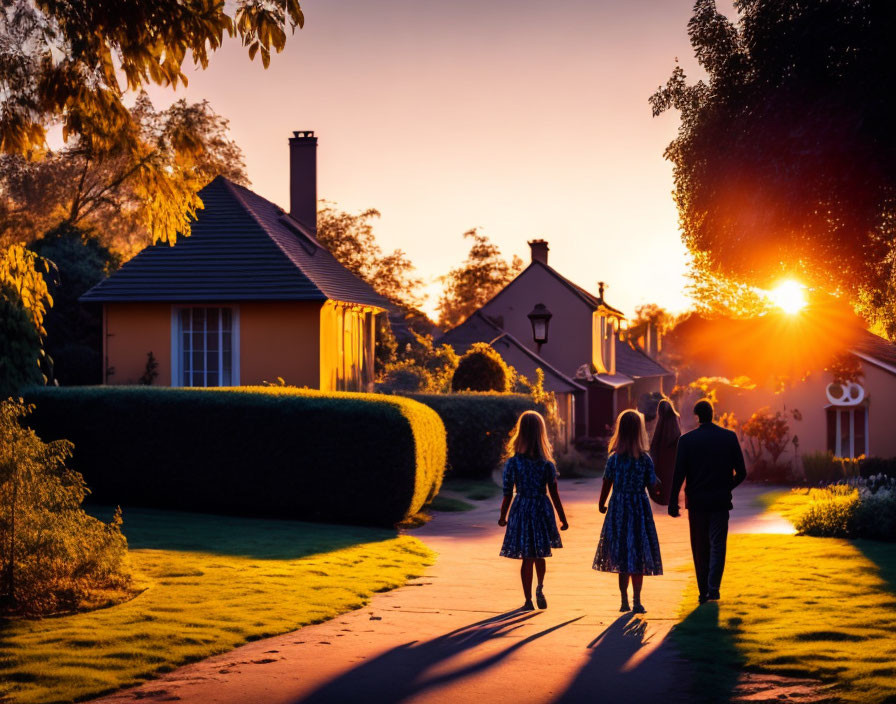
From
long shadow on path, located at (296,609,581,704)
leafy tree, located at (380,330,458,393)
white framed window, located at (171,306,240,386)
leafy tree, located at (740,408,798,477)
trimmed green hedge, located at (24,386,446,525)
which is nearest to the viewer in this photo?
long shadow on path, located at (296,609,581,704)

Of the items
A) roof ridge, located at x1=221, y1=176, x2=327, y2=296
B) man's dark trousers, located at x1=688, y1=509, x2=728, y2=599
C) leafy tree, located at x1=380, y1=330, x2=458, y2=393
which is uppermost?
roof ridge, located at x1=221, y1=176, x2=327, y2=296

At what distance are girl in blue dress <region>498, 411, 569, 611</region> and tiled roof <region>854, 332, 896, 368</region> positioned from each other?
26.7 m

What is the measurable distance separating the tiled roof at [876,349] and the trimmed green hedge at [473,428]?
42.9ft

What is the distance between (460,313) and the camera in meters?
93.2

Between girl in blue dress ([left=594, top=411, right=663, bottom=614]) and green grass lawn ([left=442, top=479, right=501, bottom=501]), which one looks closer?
girl in blue dress ([left=594, top=411, right=663, bottom=614])

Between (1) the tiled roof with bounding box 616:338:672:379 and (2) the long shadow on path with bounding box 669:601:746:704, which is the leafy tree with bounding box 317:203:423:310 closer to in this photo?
(1) the tiled roof with bounding box 616:338:672:379

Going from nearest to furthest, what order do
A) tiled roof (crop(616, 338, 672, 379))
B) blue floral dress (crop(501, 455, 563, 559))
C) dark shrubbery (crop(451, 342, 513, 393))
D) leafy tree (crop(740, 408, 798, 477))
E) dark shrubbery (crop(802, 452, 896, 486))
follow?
blue floral dress (crop(501, 455, 563, 559)) < dark shrubbery (crop(802, 452, 896, 486)) < dark shrubbery (crop(451, 342, 513, 393)) < leafy tree (crop(740, 408, 798, 477)) < tiled roof (crop(616, 338, 672, 379))

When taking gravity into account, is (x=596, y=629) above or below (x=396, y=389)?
below

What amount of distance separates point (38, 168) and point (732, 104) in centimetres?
4033

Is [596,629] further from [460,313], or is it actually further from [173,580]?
[460,313]

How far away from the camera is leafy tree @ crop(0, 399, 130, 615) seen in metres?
10.3

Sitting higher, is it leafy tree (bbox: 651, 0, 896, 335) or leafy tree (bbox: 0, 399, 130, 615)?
leafy tree (bbox: 651, 0, 896, 335)

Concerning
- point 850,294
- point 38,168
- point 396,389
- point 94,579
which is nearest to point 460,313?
point 38,168

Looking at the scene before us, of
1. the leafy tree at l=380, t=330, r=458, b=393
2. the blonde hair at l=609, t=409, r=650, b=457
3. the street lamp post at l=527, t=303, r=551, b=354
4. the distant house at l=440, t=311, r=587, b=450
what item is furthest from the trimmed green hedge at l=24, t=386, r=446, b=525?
the distant house at l=440, t=311, r=587, b=450
